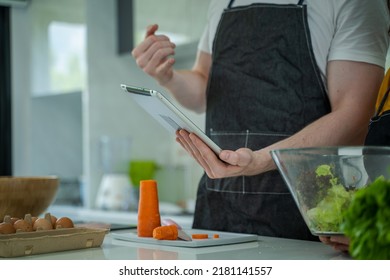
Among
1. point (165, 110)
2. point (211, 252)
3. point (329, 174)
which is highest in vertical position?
point (165, 110)

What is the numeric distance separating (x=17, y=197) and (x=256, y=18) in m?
0.83

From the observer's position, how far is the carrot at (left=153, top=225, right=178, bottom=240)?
143 cm

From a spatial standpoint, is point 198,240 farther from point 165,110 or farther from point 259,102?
point 259,102

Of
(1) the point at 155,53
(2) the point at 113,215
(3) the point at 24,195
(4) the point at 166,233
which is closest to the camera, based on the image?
(4) the point at 166,233

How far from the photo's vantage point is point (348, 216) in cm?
91

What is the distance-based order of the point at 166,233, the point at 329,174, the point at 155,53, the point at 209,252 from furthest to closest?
the point at 155,53 < the point at 166,233 < the point at 209,252 < the point at 329,174

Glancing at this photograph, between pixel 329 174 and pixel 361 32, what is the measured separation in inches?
25.6

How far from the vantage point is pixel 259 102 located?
1900 millimetres

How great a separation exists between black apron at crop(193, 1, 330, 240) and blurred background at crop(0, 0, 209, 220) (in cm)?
154

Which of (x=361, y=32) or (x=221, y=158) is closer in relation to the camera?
(x=221, y=158)

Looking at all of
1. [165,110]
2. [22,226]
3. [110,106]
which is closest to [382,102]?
[165,110]

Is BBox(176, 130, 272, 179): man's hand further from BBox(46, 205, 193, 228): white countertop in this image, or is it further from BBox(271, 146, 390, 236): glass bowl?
BBox(46, 205, 193, 228): white countertop

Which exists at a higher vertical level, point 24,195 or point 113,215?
point 24,195

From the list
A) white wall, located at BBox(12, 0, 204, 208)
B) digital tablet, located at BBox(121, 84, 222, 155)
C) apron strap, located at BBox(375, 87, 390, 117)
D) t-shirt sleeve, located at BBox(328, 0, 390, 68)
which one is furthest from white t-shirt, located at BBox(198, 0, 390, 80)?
white wall, located at BBox(12, 0, 204, 208)
